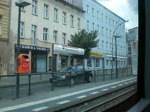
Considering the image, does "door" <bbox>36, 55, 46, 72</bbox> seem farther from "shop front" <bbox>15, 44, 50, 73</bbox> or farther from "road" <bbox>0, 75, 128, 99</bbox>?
"road" <bbox>0, 75, 128, 99</bbox>

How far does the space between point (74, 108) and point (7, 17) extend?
0.81 metres

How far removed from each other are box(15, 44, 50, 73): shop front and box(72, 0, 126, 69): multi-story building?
45 centimetres

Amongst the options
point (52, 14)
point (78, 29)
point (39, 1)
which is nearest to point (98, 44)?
point (78, 29)

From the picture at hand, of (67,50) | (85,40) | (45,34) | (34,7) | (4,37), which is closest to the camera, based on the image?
(4,37)

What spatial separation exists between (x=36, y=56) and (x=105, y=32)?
0.80 meters

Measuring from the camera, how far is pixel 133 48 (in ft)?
7.55

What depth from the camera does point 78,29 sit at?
76.0 inches

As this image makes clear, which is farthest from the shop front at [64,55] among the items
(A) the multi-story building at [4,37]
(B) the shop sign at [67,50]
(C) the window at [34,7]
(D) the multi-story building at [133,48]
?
(D) the multi-story building at [133,48]

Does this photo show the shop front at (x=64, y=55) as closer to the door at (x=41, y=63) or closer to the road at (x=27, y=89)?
the door at (x=41, y=63)

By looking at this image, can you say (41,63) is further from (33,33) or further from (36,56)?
(33,33)

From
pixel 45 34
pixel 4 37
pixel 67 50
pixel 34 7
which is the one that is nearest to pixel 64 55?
pixel 67 50

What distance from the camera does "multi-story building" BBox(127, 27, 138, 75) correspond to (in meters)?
2.19

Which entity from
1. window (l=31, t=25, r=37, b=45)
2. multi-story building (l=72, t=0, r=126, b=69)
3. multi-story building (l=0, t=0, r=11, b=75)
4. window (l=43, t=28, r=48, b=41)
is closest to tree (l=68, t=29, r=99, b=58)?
multi-story building (l=72, t=0, r=126, b=69)

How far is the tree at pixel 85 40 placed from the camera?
6.24 ft
